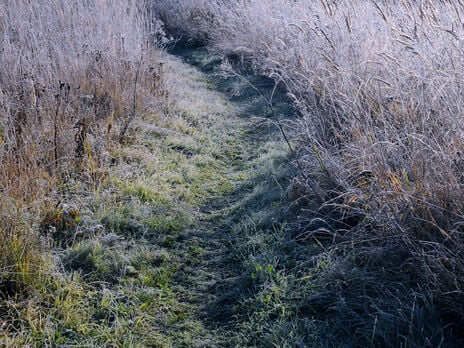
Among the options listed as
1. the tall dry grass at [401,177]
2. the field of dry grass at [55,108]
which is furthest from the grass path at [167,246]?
the tall dry grass at [401,177]

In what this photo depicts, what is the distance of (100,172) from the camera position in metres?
4.44

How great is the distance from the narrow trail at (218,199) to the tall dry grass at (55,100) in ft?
1.96

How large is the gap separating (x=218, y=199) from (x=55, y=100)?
1767mm

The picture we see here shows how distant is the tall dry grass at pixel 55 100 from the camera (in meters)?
3.18

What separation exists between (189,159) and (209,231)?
1.48m

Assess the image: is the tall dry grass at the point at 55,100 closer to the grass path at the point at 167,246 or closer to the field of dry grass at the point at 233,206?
the field of dry grass at the point at 233,206

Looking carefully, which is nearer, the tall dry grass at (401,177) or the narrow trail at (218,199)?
the tall dry grass at (401,177)

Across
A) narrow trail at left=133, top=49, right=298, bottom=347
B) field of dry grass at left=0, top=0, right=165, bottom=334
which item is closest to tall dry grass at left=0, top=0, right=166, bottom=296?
field of dry grass at left=0, top=0, right=165, bottom=334

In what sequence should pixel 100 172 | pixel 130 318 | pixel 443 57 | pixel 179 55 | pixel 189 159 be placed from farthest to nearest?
pixel 179 55 → pixel 189 159 → pixel 100 172 → pixel 443 57 → pixel 130 318

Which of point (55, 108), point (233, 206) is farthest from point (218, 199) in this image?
point (55, 108)

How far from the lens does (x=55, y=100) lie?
4.75 meters

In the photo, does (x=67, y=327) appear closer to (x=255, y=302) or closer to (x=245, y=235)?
(x=255, y=302)

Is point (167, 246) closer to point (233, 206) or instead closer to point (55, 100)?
point (233, 206)

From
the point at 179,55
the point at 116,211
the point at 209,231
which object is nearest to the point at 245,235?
the point at 209,231
